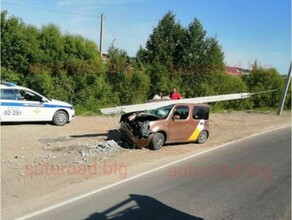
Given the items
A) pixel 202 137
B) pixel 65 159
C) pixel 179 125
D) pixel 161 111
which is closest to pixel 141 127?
pixel 161 111

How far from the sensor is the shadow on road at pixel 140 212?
7.43 metres

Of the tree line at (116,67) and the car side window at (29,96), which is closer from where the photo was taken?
the car side window at (29,96)

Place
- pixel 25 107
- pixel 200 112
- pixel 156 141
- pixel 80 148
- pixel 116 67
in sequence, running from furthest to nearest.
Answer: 1. pixel 116 67
2. pixel 25 107
3. pixel 200 112
4. pixel 156 141
5. pixel 80 148

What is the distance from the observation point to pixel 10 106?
16.5 metres

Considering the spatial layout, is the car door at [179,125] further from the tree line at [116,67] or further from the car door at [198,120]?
the tree line at [116,67]

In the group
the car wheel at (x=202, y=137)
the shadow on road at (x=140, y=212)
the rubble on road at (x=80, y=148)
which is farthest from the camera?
the car wheel at (x=202, y=137)

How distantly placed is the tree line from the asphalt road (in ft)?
36.2

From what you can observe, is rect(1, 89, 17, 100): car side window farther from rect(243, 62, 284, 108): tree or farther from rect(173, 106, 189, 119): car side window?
rect(243, 62, 284, 108): tree

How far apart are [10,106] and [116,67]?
355 inches

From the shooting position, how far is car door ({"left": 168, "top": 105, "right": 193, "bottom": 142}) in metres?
15.0

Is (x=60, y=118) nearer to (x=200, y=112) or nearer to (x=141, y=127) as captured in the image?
(x=141, y=127)

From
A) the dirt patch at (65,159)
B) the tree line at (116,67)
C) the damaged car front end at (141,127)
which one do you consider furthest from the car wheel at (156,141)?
the tree line at (116,67)

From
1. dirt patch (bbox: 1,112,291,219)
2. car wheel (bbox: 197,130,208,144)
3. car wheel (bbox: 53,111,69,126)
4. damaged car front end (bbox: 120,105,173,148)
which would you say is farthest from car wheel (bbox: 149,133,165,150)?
car wheel (bbox: 53,111,69,126)

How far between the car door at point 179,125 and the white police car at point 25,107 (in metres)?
5.38
